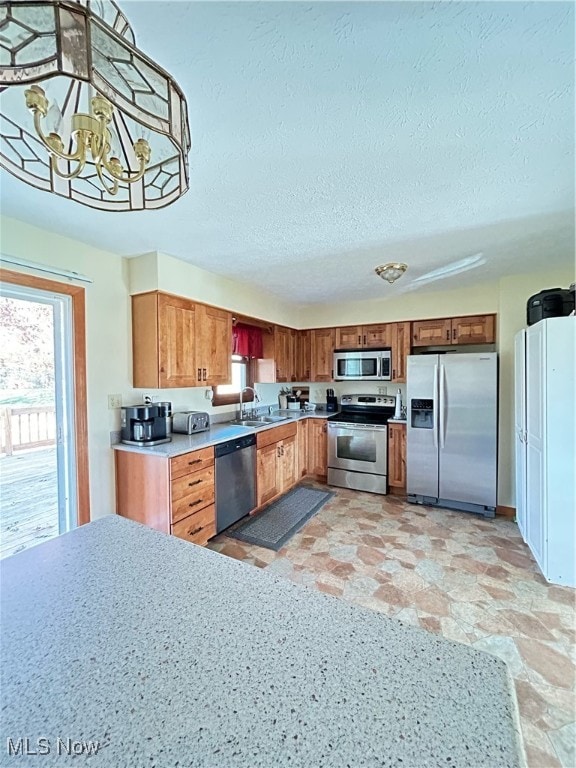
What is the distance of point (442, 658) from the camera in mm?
678

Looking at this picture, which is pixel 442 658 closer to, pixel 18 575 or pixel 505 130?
pixel 18 575

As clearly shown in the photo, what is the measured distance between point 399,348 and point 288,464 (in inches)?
79.4

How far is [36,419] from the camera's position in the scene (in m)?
2.29

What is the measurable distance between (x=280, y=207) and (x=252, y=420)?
2.62 metres

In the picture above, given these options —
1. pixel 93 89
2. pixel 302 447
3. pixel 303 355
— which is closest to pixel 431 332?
pixel 303 355

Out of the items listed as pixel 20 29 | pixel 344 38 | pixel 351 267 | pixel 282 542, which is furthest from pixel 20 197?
pixel 282 542

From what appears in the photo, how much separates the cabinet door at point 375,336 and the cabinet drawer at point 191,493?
2.65 metres

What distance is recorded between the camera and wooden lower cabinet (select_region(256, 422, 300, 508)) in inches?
136

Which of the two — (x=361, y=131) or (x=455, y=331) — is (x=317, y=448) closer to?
(x=455, y=331)

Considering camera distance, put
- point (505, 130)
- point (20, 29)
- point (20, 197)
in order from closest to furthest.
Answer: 1. point (20, 29)
2. point (505, 130)
3. point (20, 197)

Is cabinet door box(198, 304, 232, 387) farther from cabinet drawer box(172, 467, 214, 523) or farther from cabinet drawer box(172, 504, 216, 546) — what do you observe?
cabinet drawer box(172, 504, 216, 546)

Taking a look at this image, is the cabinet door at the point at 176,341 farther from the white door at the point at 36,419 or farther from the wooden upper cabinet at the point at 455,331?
the wooden upper cabinet at the point at 455,331

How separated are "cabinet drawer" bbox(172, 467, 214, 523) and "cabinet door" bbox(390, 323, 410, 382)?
8.58 feet

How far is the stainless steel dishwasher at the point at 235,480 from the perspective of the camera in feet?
9.48
